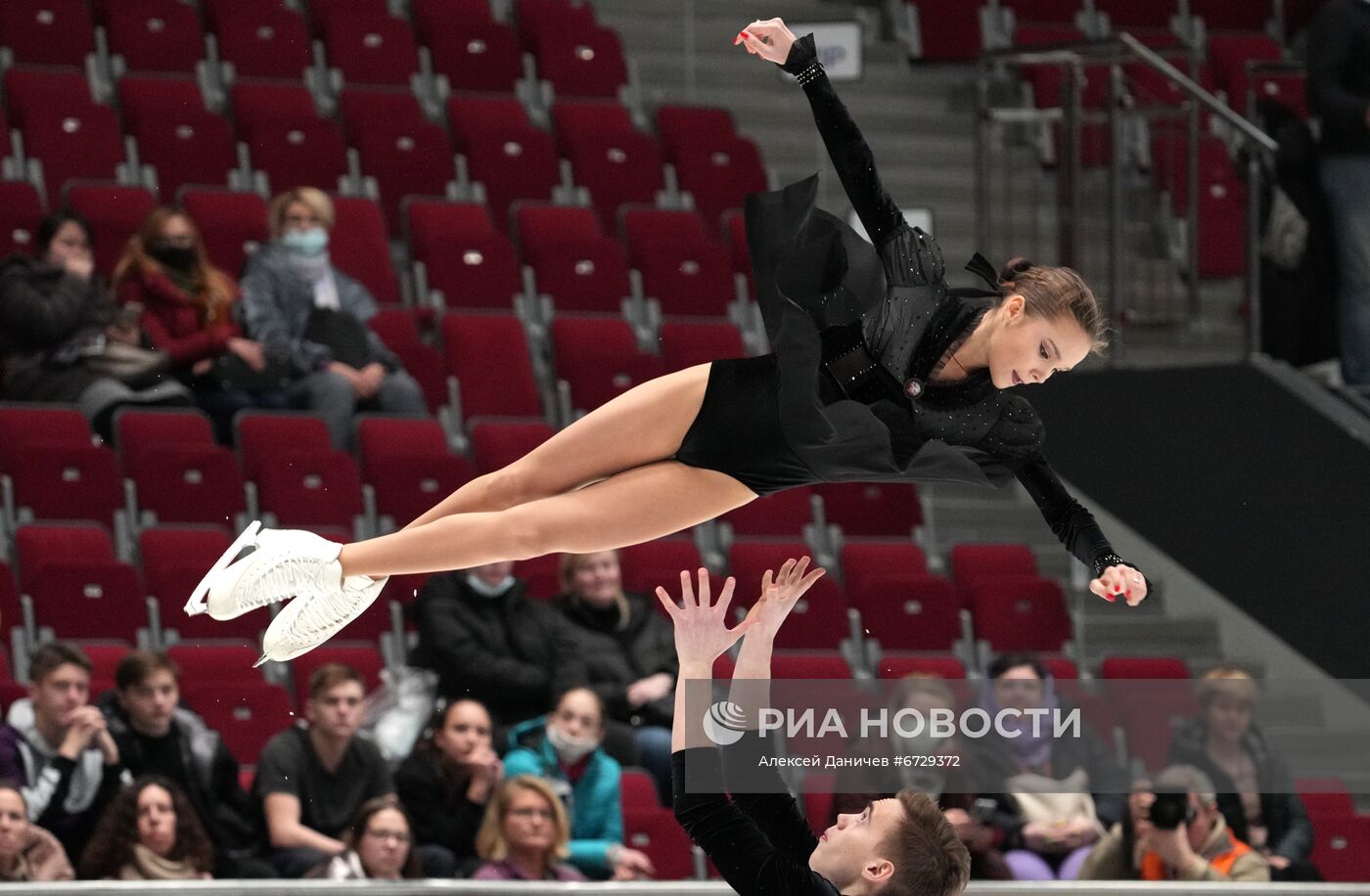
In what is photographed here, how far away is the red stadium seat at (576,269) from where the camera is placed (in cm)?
812

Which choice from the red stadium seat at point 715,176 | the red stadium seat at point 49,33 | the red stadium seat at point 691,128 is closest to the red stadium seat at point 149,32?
the red stadium seat at point 49,33

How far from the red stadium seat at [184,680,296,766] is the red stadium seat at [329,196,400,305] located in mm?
2241

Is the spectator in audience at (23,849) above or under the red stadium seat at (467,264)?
under

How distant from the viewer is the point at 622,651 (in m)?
6.48

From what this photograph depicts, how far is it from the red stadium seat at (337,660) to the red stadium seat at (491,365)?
55.1 inches

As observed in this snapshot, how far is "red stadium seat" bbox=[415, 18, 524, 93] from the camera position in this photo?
900cm

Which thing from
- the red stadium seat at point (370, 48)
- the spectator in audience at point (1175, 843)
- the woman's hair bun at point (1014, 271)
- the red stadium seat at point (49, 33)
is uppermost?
the red stadium seat at point (49, 33)

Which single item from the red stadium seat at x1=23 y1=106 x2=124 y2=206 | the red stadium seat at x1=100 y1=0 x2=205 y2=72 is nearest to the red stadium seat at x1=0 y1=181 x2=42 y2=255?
the red stadium seat at x1=23 y1=106 x2=124 y2=206

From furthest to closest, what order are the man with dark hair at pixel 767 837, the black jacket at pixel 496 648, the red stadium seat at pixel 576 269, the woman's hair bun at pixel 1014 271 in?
the red stadium seat at pixel 576 269
the black jacket at pixel 496 648
the woman's hair bun at pixel 1014 271
the man with dark hair at pixel 767 837

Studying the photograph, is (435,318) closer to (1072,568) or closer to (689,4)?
(689,4)

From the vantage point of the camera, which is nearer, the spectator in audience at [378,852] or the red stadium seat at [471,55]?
the spectator in audience at [378,852]

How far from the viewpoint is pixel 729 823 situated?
3.53 m

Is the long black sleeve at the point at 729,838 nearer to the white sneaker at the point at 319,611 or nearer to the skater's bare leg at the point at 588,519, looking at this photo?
the skater's bare leg at the point at 588,519

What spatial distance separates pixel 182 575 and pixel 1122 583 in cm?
346
